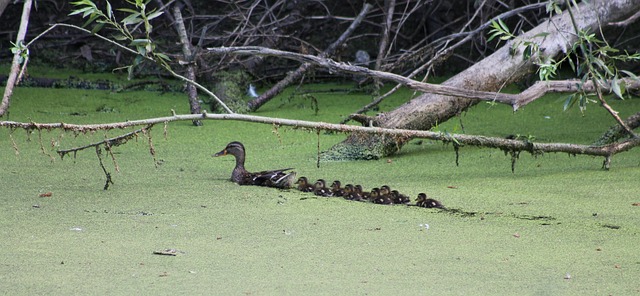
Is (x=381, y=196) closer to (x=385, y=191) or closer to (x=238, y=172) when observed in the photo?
(x=385, y=191)

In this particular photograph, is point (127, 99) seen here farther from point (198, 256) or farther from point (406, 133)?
point (198, 256)

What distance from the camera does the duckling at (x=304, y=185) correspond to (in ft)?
15.7

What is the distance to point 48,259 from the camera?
3.34 m

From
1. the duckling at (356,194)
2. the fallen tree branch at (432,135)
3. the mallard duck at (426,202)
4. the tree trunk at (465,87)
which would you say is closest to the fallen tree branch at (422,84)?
the fallen tree branch at (432,135)

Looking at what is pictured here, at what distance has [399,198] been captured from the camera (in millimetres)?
4395

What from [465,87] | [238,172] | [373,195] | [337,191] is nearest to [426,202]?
[373,195]

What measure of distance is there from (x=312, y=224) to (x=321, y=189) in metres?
0.70

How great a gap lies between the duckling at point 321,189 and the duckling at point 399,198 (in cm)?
37

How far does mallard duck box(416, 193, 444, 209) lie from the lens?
4.27m

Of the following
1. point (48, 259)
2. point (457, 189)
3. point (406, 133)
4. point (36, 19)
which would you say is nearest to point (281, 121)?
point (406, 133)

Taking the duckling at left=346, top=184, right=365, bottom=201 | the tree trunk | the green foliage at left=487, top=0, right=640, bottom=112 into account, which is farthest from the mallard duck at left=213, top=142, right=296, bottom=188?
the green foliage at left=487, top=0, right=640, bottom=112

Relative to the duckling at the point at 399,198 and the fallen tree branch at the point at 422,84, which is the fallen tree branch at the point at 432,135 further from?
the duckling at the point at 399,198

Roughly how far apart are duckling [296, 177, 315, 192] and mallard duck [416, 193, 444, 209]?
65 cm

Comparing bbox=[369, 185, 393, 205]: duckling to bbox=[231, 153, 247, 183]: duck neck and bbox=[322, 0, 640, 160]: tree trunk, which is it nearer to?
bbox=[231, 153, 247, 183]: duck neck
